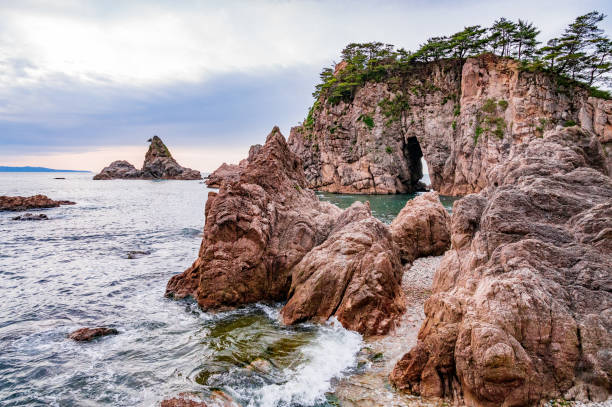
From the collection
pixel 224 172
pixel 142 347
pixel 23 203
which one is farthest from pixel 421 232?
pixel 224 172

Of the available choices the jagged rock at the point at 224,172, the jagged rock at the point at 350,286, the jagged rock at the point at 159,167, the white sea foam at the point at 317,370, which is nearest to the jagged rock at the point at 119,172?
the jagged rock at the point at 159,167

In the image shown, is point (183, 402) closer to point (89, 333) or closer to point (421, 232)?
point (89, 333)

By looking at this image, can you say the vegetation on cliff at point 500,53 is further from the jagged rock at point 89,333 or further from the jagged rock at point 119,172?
the jagged rock at point 119,172

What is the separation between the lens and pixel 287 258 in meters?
13.7

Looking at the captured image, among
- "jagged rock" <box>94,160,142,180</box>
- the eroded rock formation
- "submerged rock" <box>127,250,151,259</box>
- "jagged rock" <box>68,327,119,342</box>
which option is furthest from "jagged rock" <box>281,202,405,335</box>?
"jagged rock" <box>94,160,142,180</box>

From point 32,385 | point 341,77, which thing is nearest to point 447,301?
point 32,385

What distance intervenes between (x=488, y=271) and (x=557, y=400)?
2688 millimetres

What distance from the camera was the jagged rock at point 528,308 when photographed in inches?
242

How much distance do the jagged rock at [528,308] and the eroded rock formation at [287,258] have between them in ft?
7.89

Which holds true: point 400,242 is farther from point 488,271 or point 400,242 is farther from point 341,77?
point 341,77

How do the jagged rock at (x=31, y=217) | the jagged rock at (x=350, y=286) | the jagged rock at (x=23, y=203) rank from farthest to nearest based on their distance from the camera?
the jagged rock at (x=23, y=203)
the jagged rock at (x=31, y=217)
the jagged rock at (x=350, y=286)

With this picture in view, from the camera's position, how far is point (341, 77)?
7494cm

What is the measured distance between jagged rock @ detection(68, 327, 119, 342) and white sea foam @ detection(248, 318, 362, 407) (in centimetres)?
638

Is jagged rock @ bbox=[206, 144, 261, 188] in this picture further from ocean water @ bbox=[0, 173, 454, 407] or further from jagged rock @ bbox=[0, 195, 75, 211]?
ocean water @ bbox=[0, 173, 454, 407]
